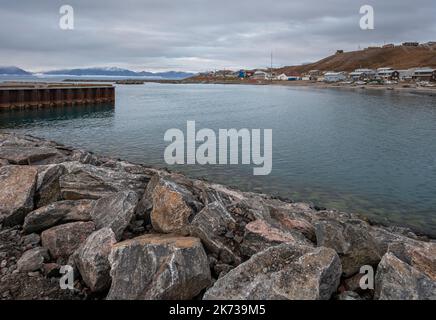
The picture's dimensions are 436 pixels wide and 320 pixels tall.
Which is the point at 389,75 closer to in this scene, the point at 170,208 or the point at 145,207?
the point at 145,207

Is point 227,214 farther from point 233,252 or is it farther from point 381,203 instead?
point 381,203

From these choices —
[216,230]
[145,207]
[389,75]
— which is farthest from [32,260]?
[389,75]

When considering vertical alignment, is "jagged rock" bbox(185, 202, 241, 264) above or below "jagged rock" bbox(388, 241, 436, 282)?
above

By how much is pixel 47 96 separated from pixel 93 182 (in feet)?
214

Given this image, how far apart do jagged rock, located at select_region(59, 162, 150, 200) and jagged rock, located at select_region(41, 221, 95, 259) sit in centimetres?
188

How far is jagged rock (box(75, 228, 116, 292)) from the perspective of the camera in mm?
7910

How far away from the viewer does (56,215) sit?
10.3m

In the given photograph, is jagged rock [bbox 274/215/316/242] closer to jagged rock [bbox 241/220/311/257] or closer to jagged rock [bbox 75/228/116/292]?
jagged rock [bbox 241/220/311/257]

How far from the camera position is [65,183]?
1163cm

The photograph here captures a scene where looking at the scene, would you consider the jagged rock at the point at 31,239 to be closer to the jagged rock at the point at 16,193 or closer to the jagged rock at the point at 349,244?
the jagged rock at the point at 16,193

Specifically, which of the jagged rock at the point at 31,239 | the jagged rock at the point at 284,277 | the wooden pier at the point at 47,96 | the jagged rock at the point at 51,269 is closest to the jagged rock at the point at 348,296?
A: the jagged rock at the point at 284,277

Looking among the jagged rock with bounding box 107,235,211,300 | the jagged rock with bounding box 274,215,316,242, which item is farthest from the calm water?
the jagged rock with bounding box 107,235,211,300
